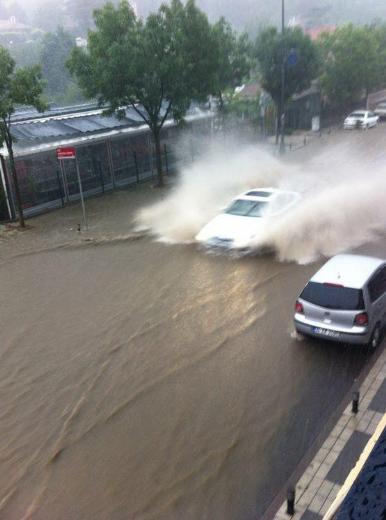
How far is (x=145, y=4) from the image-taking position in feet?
604

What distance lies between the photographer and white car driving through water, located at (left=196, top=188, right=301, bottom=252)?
49.3 feet

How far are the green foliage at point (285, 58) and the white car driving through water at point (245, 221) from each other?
19.6m

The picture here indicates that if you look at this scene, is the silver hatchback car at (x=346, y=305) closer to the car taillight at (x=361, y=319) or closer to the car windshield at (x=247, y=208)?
the car taillight at (x=361, y=319)

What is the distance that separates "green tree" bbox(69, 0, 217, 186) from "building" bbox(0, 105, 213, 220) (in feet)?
6.28

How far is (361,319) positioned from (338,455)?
2906 millimetres

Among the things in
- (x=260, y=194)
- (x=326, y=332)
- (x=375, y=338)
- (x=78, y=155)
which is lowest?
(x=375, y=338)

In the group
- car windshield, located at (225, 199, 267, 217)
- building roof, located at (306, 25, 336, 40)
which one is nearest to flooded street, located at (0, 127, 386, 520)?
car windshield, located at (225, 199, 267, 217)

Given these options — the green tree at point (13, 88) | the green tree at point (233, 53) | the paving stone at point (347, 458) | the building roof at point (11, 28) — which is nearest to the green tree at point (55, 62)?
the green tree at point (233, 53)

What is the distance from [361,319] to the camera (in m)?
9.18

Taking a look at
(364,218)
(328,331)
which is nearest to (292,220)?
(364,218)

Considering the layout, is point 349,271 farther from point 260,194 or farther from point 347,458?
point 260,194

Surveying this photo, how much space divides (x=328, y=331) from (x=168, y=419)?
331cm

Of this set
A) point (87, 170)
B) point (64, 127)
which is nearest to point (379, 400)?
point (87, 170)

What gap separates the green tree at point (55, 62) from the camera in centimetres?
7869
